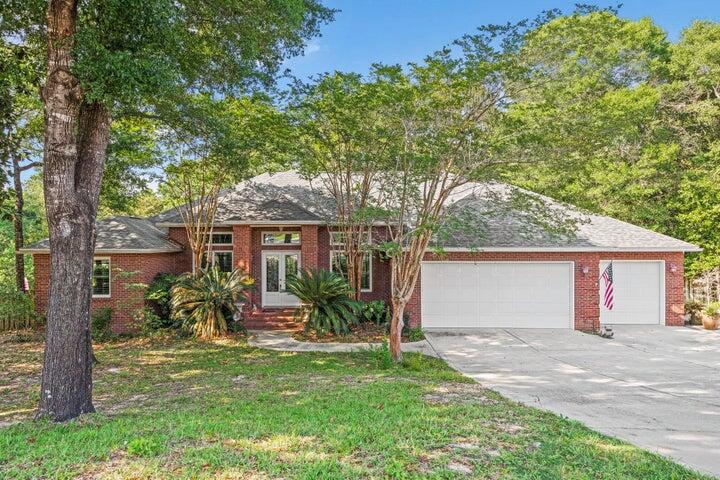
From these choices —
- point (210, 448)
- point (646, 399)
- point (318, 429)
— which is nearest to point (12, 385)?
point (210, 448)

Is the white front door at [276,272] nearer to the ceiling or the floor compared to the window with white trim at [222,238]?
nearer to the floor

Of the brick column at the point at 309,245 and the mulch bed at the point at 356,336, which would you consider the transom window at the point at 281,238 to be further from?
the mulch bed at the point at 356,336

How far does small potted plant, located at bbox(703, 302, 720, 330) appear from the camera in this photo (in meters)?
12.3

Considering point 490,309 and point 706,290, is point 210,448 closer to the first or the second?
point 490,309

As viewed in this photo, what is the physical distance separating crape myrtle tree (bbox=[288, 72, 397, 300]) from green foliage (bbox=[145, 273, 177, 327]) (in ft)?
18.7

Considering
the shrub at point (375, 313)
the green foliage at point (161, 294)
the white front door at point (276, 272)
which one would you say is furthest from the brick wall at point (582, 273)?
the green foliage at point (161, 294)

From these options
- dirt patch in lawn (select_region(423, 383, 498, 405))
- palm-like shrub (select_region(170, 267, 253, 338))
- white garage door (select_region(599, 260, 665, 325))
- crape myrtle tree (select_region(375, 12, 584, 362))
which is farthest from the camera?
white garage door (select_region(599, 260, 665, 325))

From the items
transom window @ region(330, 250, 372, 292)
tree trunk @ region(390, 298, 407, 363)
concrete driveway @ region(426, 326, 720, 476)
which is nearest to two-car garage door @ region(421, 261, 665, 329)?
concrete driveway @ region(426, 326, 720, 476)

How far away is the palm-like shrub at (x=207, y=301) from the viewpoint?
1148 cm

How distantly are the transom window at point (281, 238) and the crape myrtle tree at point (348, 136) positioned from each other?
242 centimetres

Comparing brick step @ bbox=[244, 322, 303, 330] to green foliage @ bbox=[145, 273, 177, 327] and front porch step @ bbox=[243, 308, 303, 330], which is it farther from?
green foliage @ bbox=[145, 273, 177, 327]

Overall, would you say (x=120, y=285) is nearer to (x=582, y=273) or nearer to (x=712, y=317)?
(x=582, y=273)

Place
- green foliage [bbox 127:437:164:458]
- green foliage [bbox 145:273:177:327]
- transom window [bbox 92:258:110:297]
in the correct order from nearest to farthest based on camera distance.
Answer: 1. green foliage [bbox 127:437:164:458]
2. green foliage [bbox 145:273:177:327]
3. transom window [bbox 92:258:110:297]

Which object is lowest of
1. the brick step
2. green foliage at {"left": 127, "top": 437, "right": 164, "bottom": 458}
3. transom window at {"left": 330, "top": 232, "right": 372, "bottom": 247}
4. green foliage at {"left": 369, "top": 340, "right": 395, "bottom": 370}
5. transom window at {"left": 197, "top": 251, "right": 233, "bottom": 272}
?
the brick step
